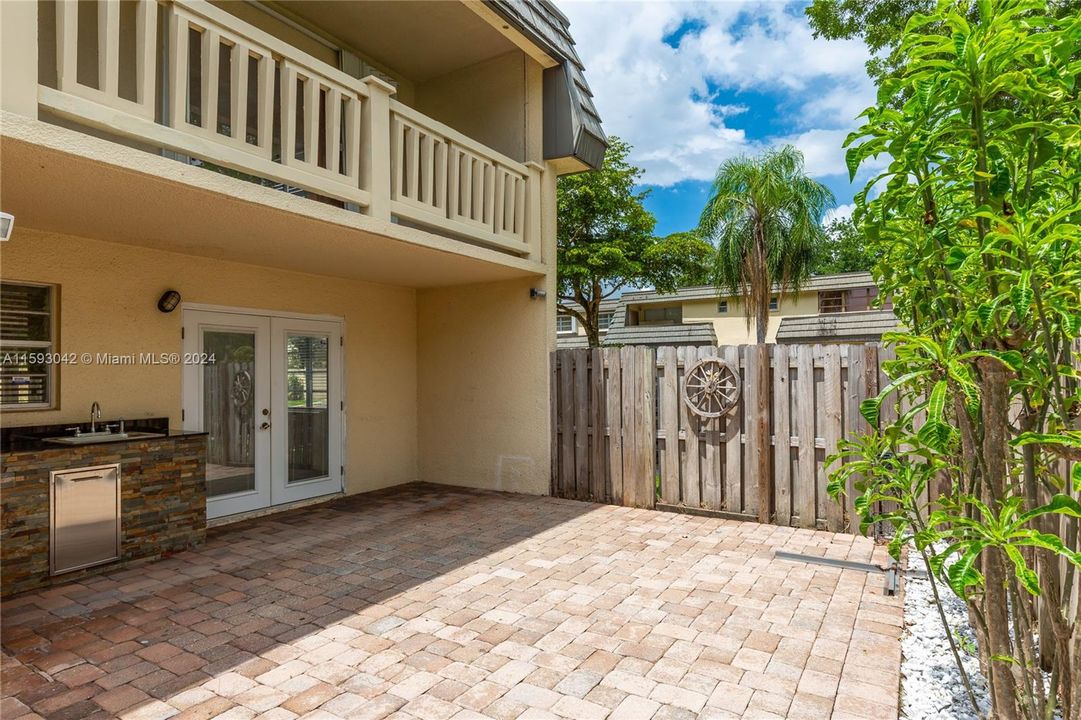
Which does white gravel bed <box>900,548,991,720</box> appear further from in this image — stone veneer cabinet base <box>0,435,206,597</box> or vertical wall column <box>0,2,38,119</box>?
stone veneer cabinet base <box>0,435,206,597</box>

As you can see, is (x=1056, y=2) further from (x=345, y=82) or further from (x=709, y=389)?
(x=345, y=82)

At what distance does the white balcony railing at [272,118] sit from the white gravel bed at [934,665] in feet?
16.8

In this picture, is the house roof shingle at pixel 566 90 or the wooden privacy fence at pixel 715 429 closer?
the wooden privacy fence at pixel 715 429

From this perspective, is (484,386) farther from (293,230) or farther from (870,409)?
(870,409)

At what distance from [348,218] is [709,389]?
13.7ft

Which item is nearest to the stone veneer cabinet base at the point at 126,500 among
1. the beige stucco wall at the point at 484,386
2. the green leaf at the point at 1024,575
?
the beige stucco wall at the point at 484,386

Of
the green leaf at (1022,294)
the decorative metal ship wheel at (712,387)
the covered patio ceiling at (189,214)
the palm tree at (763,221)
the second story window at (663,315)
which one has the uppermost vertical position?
the palm tree at (763,221)

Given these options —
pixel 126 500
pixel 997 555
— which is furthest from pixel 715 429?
pixel 126 500

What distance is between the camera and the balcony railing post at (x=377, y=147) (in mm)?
5301

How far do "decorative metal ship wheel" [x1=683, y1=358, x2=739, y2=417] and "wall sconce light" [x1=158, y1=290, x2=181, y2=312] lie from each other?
5.54 meters

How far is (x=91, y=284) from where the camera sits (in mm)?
5363

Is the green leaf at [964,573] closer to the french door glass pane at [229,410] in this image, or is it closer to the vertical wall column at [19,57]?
the vertical wall column at [19,57]

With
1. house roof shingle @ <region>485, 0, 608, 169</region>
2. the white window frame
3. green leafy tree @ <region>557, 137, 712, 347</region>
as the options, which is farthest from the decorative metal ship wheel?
green leafy tree @ <region>557, 137, 712, 347</region>

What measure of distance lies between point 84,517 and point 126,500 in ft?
1.01
